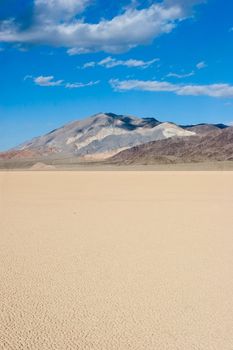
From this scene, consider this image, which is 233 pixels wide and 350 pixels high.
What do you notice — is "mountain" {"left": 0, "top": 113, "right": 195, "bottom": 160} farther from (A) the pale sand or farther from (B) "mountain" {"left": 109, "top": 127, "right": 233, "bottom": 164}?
(A) the pale sand

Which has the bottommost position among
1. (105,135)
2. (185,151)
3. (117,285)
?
(117,285)

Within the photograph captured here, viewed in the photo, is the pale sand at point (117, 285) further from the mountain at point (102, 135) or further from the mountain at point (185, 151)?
the mountain at point (102, 135)

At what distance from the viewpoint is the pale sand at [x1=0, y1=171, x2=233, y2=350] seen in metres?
3.96

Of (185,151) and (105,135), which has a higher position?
(105,135)

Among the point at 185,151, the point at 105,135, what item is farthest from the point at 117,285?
the point at 105,135

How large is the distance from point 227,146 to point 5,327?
271ft

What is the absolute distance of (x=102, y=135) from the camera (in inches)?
6024

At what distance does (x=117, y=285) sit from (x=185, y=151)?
8700 cm

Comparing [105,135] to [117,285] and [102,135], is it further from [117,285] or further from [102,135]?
[117,285]

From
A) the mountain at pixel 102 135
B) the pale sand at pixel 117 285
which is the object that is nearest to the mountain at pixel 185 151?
the mountain at pixel 102 135

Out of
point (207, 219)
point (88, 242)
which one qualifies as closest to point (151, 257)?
point (88, 242)

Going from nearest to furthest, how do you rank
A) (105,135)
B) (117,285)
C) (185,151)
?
(117,285), (185,151), (105,135)

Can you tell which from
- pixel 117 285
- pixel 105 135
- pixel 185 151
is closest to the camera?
pixel 117 285

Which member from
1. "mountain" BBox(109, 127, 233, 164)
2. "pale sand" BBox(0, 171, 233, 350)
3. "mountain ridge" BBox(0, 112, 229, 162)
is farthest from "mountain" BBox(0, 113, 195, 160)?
"pale sand" BBox(0, 171, 233, 350)
